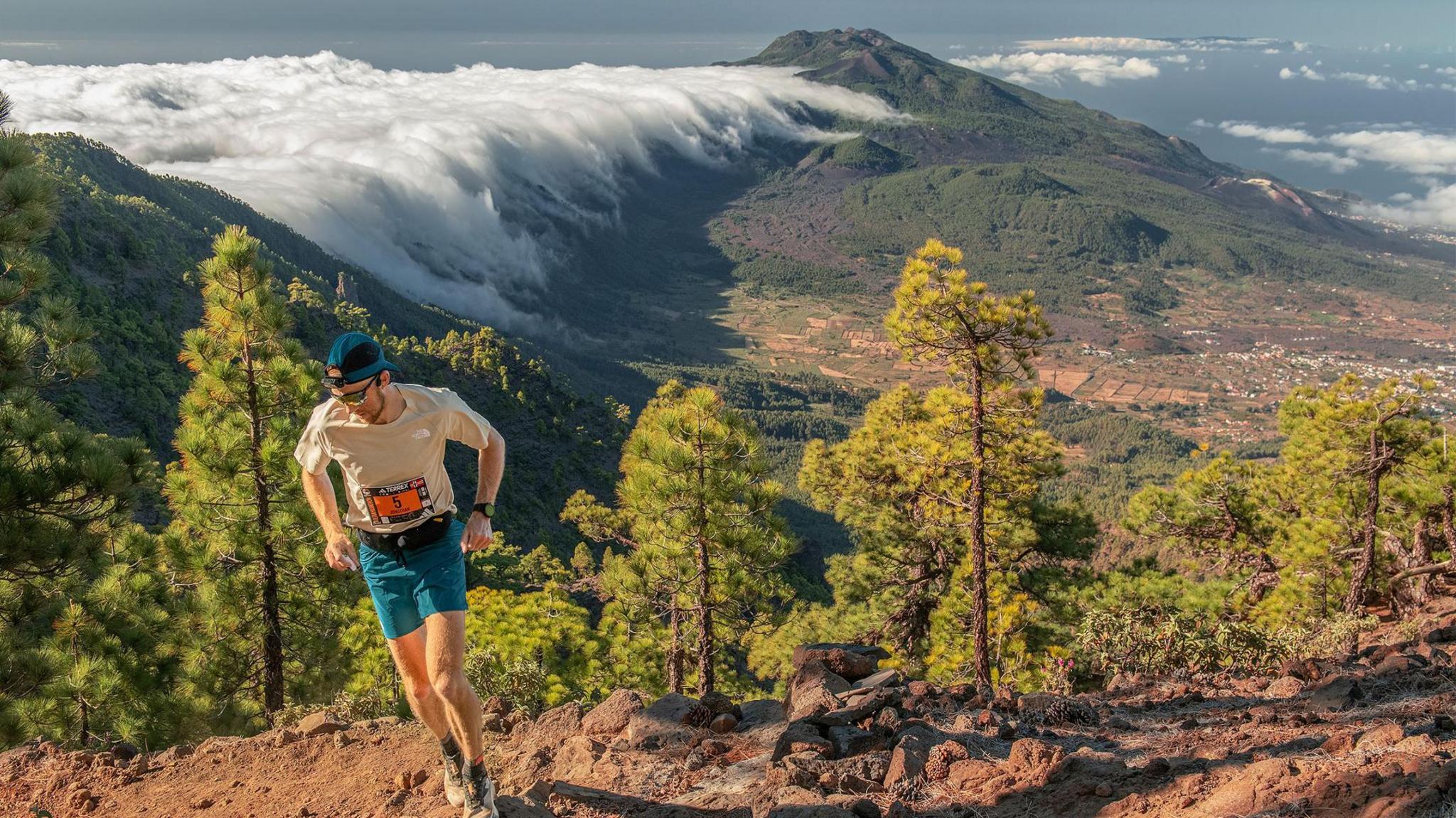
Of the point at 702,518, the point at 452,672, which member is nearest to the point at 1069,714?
the point at 452,672

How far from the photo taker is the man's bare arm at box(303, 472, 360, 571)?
16.6 ft

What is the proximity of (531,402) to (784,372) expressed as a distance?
348 ft

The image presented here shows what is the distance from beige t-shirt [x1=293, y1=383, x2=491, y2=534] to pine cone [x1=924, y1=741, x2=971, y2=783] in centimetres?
338

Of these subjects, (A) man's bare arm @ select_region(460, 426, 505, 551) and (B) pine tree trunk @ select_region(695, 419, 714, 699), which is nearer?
(A) man's bare arm @ select_region(460, 426, 505, 551)

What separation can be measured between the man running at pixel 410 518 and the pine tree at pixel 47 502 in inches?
178

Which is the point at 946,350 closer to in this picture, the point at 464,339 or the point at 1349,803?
the point at 1349,803

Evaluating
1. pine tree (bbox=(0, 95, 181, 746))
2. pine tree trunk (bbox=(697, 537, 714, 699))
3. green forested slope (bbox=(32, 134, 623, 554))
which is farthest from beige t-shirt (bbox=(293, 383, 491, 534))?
green forested slope (bbox=(32, 134, 623, 554))

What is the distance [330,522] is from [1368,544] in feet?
50.2

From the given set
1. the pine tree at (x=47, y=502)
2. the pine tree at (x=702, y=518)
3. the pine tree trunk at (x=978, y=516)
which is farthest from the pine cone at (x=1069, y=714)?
the pine tree at (x=47, y=502)

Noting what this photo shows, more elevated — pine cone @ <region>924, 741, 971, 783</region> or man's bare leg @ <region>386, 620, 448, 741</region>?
man's bare leg @ <region>386, 620, 448, 741</region>

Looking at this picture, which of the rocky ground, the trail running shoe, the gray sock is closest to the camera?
the trail running shoe

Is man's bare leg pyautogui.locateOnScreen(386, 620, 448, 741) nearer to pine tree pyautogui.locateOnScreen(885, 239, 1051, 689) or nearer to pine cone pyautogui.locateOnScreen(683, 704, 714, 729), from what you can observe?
pine cone pyautogui.locateOnScreen(683, 704, 714, 729)

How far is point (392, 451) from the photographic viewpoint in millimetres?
4910

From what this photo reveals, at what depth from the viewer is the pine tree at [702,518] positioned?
45.2ft
